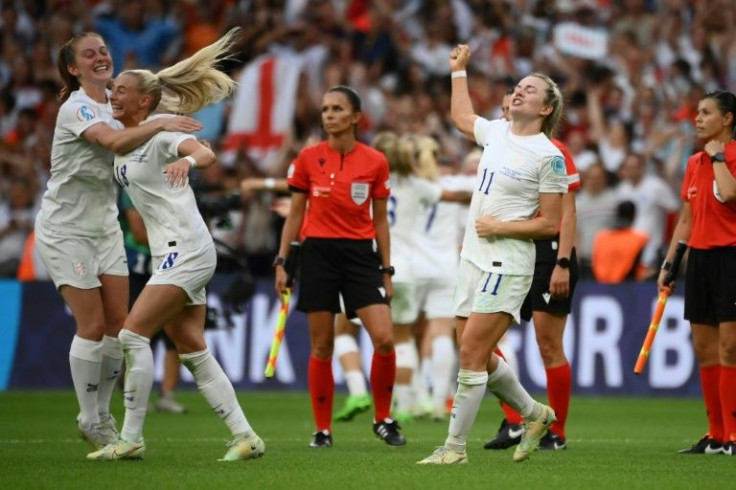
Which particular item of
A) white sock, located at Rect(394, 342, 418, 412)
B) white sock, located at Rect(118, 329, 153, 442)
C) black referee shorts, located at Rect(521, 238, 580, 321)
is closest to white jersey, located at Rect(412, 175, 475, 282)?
white sock, located at Rect(394, 342, 418, 412)

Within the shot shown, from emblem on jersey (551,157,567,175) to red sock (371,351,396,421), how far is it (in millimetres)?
2722

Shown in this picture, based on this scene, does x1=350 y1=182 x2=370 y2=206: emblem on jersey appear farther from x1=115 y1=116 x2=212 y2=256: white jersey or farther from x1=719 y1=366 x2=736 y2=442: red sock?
x1=719 y1=366 x2=736 y2=442: red sock

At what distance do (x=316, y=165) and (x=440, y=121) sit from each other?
→ 8838mm

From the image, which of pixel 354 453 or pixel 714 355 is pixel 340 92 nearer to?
pixel 354 453

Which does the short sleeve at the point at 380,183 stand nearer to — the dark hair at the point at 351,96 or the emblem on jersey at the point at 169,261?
the dark hair at the point at 351,96

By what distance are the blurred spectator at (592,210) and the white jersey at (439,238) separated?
345cm

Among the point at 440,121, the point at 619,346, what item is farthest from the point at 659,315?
the point at 440,121

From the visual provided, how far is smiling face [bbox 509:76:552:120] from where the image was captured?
908 cm

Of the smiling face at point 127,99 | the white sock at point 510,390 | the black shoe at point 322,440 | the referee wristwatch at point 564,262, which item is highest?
the smiling face at point 127,99

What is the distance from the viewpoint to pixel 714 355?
10.7 meters

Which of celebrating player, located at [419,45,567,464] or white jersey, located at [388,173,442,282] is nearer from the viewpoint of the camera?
celebrating player, located at [419,45,567,464]

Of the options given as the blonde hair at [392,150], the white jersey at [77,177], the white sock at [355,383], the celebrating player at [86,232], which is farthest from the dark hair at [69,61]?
the white sock at [355,383]

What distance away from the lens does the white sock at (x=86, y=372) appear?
9422 mm

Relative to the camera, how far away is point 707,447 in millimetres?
10414
